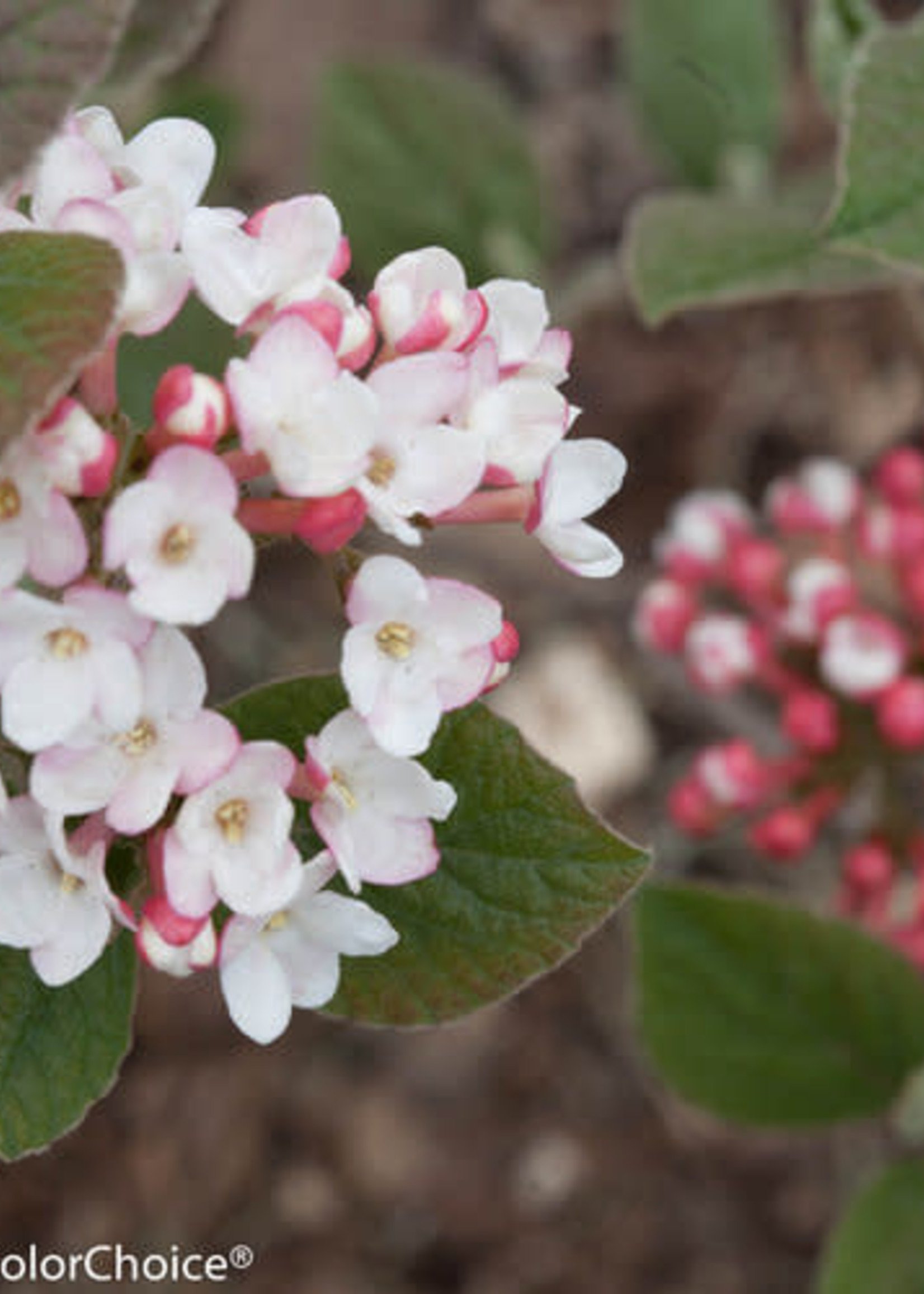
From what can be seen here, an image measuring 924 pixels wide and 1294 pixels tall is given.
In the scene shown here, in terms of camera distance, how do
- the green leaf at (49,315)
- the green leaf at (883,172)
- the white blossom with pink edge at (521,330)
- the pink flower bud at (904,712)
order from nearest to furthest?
1. the green leaf at (49,315)
2. the white blossom with pink edge at (521,330)
3. the green leaf at (883,172)
4. the pink flower bud at (904,712)

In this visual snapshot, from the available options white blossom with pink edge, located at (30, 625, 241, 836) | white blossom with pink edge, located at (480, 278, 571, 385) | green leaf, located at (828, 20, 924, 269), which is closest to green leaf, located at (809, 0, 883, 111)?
green leaf, located at (828, 20, 924, 269)

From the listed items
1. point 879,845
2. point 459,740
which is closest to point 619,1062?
point 879,845

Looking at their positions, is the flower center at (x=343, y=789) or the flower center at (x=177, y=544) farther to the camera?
the flower center at (x=343, y=789)

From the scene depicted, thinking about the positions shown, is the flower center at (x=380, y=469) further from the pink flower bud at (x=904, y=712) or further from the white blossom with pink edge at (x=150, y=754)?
the pink flower bud at (x=904, y=712)

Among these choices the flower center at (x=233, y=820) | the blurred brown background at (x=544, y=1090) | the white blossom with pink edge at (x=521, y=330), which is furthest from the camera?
the blurred brown background at (x=544, y=1090)

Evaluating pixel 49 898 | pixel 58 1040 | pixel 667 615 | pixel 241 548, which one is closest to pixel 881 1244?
pixel 667 615

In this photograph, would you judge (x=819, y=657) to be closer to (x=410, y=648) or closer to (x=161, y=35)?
(x=161, y=35)

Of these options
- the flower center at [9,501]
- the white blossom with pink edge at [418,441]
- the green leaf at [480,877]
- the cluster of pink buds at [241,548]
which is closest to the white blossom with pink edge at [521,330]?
the cluster of pink buds at [241,548]
